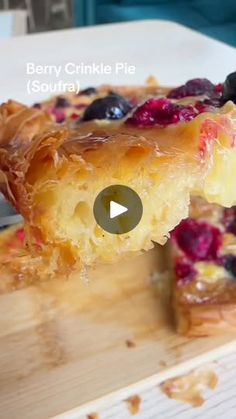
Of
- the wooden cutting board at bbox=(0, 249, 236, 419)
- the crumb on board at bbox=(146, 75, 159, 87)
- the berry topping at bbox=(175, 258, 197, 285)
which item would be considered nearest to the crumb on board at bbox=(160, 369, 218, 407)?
the wooden cutting board at bbox=(0, 249, 236, 419)

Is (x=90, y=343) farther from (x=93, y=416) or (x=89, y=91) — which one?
(x=89, y=91)

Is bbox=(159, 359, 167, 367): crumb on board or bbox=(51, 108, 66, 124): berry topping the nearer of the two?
bbox=(159, 359, 167, 367): crumb on board

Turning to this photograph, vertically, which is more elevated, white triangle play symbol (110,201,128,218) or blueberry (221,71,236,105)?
blueberry (221,71,236,105)

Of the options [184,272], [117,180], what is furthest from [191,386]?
[117,180]

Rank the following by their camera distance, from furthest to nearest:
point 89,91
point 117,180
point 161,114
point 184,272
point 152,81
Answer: point 152,81 → point 89,91 → point 184,272 → point 161,114 → point 117,180

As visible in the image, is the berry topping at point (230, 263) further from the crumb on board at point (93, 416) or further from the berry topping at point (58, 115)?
the berry topping at point (58, 115)

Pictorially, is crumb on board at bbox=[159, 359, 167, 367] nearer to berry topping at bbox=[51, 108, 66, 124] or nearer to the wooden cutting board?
the wooden cutting board
